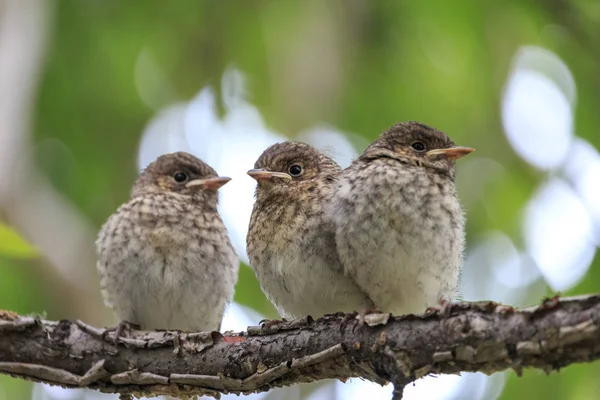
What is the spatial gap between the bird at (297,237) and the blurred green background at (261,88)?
0.70m

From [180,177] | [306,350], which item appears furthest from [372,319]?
[180,177]

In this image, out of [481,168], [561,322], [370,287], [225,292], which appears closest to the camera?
[561,322]

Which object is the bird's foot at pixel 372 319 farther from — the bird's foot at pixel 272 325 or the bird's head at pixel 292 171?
the bird's head at pixel 292 171

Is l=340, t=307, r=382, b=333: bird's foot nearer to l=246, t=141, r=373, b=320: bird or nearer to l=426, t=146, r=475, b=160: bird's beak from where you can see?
l=246, t=141, r=373, b=320: bird

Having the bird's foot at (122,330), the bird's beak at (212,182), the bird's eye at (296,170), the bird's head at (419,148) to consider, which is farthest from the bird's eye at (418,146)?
the bird's foot at (122,330)

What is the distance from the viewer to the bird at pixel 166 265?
14.3ft

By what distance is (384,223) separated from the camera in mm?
3619

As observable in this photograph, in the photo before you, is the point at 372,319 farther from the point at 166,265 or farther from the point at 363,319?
the point at 166,265

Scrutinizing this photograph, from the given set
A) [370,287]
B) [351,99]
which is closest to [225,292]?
[370,287]

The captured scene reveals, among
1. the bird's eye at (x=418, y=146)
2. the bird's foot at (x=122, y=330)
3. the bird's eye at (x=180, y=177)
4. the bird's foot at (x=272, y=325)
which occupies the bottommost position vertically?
the bird's foot at (x=272, y=325)

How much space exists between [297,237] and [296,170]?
25.3 inches

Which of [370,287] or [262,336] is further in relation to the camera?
[370,287]

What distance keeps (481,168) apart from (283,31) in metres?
1.58

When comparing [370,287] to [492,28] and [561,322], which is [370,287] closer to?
[561,322]
